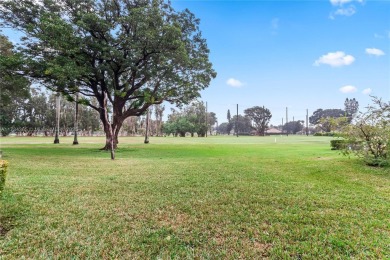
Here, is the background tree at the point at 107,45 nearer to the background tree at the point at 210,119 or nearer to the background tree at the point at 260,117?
the background tree at the point at 210,119

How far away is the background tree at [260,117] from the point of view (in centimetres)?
8119

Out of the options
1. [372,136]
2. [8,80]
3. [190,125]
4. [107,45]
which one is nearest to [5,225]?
[372,136]

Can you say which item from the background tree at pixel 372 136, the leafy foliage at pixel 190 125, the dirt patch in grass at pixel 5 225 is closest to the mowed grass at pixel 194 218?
the dirt patch in grass at pixel 5 225

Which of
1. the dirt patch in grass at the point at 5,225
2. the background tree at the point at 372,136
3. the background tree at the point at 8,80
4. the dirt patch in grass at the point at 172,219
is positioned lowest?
the dirt patch in grass at the point at 172,219

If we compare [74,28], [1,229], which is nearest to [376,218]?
[1,229]

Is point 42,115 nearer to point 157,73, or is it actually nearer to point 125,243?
point 157,73

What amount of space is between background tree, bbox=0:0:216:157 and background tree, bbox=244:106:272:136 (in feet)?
218

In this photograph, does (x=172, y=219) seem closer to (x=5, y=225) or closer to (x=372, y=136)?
(x=5, y=225)

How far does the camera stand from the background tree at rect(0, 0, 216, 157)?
13.5 meters

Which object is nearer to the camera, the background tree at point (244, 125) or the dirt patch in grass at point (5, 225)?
the dirt patch in grass at point (5, 225)

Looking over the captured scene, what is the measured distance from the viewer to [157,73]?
56.8 feet

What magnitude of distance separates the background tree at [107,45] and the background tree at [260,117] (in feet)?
218

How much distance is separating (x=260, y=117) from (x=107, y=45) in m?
72.8

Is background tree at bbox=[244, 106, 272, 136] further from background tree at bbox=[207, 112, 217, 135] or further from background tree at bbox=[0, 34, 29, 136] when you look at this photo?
background tree at bbox=[0, 34, 29, 136]
